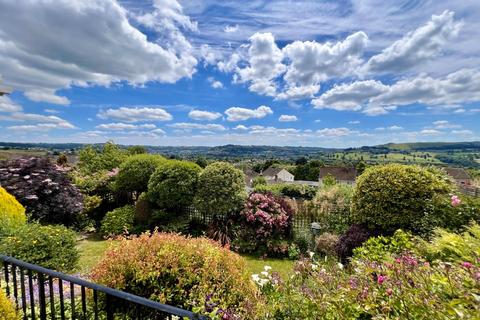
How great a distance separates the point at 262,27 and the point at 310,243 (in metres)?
6.29

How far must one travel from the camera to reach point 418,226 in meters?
6.31

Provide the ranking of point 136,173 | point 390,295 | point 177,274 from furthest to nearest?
point 136,173 → point 177,274 → point 390,295

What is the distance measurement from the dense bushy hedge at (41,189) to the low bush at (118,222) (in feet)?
3.16

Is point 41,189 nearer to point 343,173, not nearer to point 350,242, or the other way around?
point 350,242

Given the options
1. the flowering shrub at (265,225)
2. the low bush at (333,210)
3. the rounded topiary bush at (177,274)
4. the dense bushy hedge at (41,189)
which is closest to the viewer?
the rounded topiary bush at (177,274)

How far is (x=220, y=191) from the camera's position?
851 centimetres

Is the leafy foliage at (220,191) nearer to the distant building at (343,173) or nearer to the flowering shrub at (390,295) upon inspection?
the flowering shrub at (390,295)

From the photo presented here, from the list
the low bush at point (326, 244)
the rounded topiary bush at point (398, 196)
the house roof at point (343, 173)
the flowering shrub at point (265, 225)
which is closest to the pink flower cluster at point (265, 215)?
the flowering shrub at point (265, 225)

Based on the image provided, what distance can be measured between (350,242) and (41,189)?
884 cm

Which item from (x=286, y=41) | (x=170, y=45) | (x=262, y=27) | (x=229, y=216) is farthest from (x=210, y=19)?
(x=229, y=216)

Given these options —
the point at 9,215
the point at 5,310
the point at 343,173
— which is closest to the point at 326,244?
the point at 5,310

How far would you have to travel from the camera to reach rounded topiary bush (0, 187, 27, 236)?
16.4 feet

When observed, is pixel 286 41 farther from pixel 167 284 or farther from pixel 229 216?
pixel 167 284

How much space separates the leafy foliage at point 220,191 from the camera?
8.50 meters
